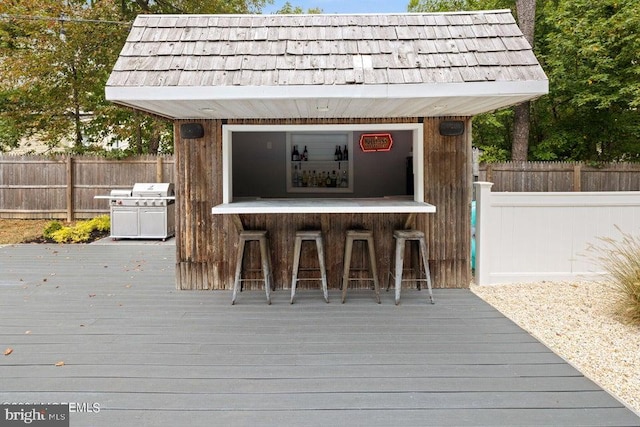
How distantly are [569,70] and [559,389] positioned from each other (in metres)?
10.4

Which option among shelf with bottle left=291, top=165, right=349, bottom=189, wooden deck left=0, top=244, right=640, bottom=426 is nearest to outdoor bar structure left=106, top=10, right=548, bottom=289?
wooden deck left=0, top=244, right=640, bottom=426

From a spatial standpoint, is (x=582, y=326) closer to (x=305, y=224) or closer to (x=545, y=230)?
(x=545, y=230)

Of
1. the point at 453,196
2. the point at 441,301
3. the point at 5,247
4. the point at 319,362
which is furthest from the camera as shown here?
the point at 5,247

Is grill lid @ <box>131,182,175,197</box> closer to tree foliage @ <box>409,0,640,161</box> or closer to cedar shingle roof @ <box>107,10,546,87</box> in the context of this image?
cedar shingle roof @ <box>107,10,546,87</box>

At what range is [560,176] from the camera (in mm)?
9914

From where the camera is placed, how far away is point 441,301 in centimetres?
429

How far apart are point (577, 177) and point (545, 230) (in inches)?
240

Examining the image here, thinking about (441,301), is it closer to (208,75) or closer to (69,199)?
(208,75)

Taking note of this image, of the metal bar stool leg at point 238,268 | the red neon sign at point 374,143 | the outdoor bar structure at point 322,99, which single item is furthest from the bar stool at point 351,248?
the red neon sign at point 374,143

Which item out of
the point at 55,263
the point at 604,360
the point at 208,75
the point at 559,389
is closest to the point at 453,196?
the point at 604,360

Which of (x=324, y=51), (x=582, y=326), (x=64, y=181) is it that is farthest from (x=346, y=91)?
(x=64, y=181)

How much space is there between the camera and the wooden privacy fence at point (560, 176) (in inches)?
389

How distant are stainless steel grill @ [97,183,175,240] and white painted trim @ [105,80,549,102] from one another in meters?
5.09

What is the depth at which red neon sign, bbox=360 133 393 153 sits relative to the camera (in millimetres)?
5559
